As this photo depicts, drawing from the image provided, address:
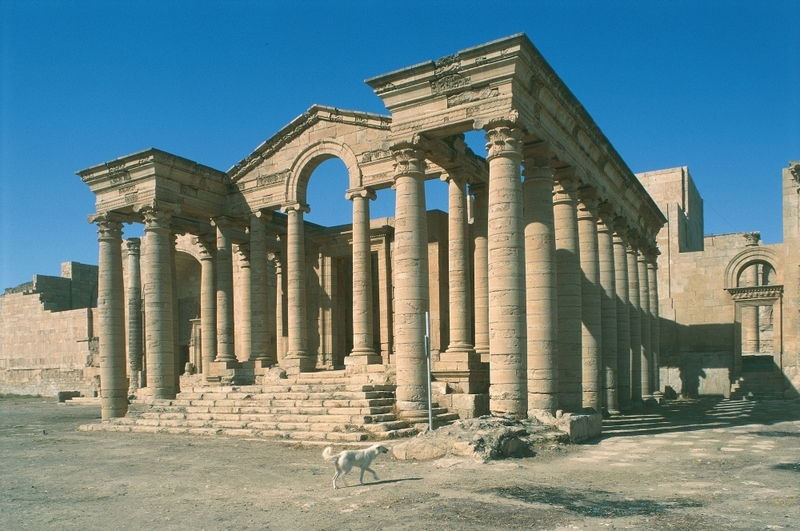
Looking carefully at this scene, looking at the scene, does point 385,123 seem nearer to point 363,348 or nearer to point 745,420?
point 363,348

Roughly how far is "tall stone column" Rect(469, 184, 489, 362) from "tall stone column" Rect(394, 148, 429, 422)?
3.19m

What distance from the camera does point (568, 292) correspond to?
18.1 metres

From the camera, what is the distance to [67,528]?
834 cm

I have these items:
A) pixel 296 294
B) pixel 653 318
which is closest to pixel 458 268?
pixel 296 294

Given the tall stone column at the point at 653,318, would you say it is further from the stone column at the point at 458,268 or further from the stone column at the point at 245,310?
the stone column at the point at 245,310

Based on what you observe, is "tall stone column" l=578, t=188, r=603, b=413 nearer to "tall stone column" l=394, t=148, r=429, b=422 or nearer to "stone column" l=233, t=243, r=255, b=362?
"tall stone column" l=394, t=148, r=429, b=422

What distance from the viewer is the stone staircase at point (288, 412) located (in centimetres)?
1595

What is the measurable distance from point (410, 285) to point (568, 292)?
4439mm

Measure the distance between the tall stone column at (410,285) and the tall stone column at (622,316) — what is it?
980 cm

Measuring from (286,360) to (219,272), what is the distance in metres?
4.51

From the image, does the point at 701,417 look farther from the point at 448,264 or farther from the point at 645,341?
the point at 448,264

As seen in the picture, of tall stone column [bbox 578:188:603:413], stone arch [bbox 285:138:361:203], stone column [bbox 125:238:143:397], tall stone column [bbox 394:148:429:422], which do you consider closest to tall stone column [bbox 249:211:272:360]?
stone arch [bbox 285:138:361:203]

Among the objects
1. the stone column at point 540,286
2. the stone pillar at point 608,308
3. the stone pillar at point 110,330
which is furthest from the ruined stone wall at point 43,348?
the stone column at point 540,286

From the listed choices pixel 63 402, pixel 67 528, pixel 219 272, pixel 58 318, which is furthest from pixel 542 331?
pixel 58 318
